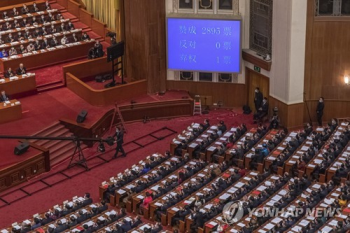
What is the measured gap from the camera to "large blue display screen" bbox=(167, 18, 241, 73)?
33562 mm

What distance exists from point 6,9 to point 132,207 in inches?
569

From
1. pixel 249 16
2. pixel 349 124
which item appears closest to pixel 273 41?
pixel 249 16

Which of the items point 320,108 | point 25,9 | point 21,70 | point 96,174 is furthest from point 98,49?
point 320,108

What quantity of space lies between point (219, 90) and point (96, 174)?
24.5 feet

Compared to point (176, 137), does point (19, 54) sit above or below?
above

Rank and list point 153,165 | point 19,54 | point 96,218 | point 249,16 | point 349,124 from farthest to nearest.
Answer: point 19,54 < point 249,16 < point 349,124 < point 153,165 < point 96,218

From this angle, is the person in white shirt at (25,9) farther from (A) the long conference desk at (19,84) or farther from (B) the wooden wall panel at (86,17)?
(A) the long conference desk at (19,84)

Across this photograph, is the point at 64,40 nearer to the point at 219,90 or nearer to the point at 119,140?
the point at 219,90

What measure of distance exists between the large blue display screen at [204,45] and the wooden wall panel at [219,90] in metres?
0.80

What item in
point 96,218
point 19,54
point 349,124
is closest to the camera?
point 96,218

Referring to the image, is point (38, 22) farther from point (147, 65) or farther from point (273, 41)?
point (273, 41)

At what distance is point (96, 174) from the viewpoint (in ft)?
97.1

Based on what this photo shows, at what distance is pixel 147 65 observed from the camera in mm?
34438

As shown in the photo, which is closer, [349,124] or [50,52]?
[349,124]
